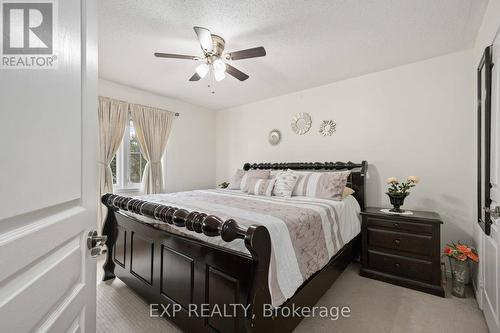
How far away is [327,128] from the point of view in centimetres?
354

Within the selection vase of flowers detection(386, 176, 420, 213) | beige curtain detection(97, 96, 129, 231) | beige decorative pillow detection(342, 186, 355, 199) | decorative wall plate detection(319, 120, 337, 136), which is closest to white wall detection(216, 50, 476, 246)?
decorative wall plate detection(319, 120, 337, 136)

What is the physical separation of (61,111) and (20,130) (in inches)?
6.3

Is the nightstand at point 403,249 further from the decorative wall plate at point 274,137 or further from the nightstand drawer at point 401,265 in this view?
the decorative wall plate at point 274,137

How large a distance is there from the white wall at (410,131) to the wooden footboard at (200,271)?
1467 millimetres

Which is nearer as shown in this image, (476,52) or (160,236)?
(160,236)

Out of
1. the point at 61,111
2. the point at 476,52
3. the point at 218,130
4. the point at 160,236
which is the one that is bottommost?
the point at 160,236

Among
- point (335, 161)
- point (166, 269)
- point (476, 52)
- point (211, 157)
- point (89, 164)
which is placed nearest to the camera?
point (89, 164)

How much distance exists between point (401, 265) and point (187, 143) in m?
3.93

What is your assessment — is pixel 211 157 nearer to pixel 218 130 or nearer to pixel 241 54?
pixel 218 130

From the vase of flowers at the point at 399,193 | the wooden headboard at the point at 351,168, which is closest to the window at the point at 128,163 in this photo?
the wooden headboard at the point at 351,168

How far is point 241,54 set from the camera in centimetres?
207

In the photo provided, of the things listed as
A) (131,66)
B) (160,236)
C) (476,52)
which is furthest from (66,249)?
(476,52)

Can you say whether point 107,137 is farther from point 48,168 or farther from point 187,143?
point 48,168

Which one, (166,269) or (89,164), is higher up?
(89,164)
